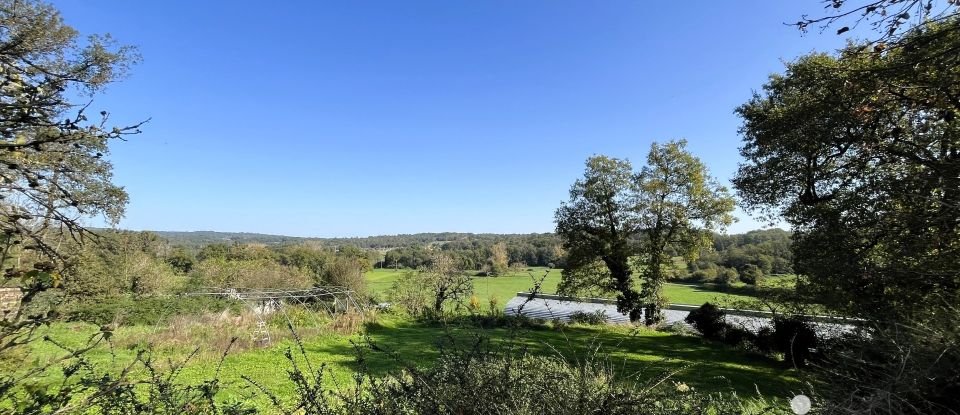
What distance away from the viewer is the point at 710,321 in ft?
55.2

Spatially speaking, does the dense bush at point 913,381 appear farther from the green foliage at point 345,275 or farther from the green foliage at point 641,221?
the green foliage at point 345,275

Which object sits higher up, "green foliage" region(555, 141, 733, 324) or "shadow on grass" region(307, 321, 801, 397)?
"green foliage" region(555, 141, 733, 324)

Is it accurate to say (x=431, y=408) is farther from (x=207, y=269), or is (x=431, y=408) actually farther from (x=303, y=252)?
(x=303, y=252)

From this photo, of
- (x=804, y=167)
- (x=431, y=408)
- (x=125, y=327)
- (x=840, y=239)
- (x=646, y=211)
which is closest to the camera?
(x=431, y=408)

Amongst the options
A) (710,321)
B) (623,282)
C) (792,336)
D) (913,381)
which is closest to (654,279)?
(623,282)

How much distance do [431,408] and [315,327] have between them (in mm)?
16045

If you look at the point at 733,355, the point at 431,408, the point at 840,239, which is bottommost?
the point at 733,355

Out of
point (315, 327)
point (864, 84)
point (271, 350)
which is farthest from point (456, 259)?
point (864, 84)

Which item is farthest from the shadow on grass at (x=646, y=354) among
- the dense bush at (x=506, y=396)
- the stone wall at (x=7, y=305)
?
the stone wall at (x=7, y=305)

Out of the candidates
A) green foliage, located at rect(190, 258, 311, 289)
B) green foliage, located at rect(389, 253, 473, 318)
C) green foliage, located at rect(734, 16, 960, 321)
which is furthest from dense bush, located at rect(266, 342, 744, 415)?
green foliage, located at rect(190, 258, 311, 289)

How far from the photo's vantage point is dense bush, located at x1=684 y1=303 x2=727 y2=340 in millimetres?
16484

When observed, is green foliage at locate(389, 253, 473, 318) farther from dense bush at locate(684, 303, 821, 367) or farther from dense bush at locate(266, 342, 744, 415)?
dense bush at locate(266, 342, 744, 415)

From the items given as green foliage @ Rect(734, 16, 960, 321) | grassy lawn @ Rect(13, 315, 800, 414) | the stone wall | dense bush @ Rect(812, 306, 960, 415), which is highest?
green foliage @ Rect(734, 16, 960, 321)

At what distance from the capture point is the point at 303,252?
46.7 metres
